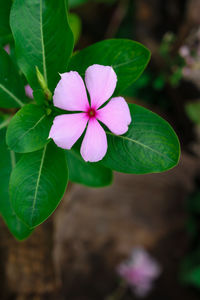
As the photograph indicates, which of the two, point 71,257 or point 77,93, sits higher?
point 77,93

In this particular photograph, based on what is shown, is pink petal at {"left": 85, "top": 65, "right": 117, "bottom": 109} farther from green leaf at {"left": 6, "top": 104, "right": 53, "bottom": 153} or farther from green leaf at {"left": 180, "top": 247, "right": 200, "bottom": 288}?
green leaf at {"left": 180, "top": 247, "right": 200, "bottom": 288}

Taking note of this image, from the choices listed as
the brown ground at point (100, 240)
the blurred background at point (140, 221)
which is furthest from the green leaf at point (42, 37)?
the brown ground at point (100, 240)

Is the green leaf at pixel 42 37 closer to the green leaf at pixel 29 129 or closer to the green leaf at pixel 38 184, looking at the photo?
the green leaf at pixel 29 129

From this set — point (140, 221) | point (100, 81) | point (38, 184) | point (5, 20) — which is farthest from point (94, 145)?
point (140, 221)

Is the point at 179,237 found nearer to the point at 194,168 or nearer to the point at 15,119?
the point at 194,168

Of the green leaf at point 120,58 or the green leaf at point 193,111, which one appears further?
the green leaf at point 193,111

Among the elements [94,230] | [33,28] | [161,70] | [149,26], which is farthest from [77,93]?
[149,26]
